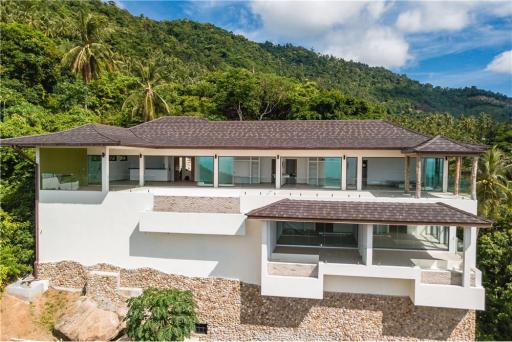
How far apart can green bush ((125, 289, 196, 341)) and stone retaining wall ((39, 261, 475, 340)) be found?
144 cm

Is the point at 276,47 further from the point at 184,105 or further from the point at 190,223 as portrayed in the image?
the point at 190,223

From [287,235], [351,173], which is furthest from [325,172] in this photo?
[287,235]

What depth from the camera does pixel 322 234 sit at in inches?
525

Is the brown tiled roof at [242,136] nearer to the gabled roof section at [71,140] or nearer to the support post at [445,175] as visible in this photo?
the gabled roof section at [71,140]

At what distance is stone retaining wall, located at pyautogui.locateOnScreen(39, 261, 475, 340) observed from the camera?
11562mm

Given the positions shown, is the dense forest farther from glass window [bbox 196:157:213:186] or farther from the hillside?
glass window [bbox 196:157:213:186]

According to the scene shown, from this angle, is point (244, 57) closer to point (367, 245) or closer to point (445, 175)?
point (445, 175)

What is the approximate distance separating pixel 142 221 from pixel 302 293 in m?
7.02

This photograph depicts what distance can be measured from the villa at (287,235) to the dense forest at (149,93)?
310cm

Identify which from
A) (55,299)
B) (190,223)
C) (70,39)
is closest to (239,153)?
(190,223)

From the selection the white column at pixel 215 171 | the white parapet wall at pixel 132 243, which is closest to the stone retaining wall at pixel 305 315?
the white parapet wall at pixel 132 243

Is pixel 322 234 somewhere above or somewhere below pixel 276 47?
below

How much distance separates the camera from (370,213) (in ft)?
36.9

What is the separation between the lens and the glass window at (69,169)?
14.5 metres
